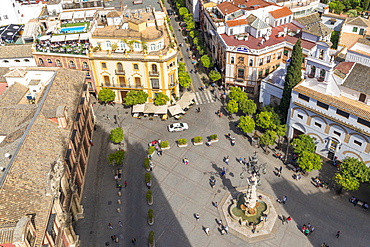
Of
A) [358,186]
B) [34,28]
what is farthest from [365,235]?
[34,28]

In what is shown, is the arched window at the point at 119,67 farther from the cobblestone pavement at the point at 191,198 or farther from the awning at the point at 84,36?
the cobblestone pavement at the point at 191,198

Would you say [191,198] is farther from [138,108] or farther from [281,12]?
[281,12]

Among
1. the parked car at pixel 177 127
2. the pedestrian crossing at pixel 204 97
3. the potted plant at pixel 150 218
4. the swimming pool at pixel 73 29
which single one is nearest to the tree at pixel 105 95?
the parked car at pixel 177 127

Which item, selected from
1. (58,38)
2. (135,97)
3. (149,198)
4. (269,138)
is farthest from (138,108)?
(269,138)

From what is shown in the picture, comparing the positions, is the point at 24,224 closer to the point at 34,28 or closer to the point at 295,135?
the point at 295,135

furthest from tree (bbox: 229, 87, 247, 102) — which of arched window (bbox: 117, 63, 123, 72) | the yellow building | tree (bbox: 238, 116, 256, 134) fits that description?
arched window (bbox: 117, 63, 123, 72)

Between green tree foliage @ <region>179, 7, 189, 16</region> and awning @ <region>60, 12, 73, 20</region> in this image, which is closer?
awning @ <region>60, 12, 73, 20</region>

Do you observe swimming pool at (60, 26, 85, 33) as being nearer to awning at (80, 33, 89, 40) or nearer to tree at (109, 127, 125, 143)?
awning at (80, 33, 89, 40)
